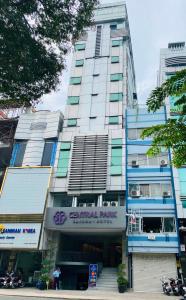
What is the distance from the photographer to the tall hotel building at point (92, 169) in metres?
24.4

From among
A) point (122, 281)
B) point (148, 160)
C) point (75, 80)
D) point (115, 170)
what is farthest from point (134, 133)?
point (122, 281)

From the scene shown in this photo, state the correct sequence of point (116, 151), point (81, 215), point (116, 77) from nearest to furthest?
point (81, 215)
point (116, 151)
point (116, 77)

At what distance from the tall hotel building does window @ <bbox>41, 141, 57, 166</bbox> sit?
25.2 inches

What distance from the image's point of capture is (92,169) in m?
27.0

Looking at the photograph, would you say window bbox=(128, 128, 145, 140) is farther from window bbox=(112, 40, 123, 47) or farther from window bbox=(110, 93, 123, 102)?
window bbox=(112, 40, 123, 47)

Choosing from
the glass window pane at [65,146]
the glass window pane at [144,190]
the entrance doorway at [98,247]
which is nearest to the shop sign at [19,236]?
the entrance doorway at [98,247]

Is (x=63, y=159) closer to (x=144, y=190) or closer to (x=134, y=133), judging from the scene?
(x=134, y=133)

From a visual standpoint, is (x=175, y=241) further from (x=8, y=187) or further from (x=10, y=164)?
(x=10, y=164)

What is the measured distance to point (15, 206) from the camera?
2544 centimetres

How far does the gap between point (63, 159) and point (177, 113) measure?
54.9 feet

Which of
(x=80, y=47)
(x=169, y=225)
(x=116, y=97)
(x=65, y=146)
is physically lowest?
(x=169, y=225)

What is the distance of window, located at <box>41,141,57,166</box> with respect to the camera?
28522 mm

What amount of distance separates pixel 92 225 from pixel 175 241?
6.99 m

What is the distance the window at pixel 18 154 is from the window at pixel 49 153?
2479 millimetres
